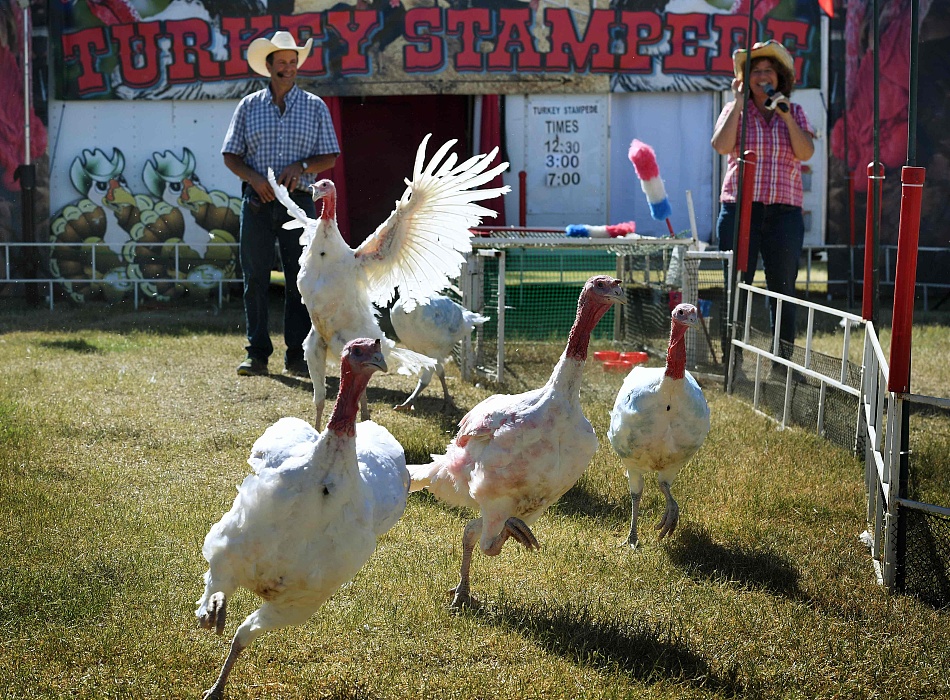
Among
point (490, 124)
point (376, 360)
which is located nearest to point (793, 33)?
point (490, 124)

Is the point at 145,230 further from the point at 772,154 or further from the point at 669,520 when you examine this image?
the point at 669,520

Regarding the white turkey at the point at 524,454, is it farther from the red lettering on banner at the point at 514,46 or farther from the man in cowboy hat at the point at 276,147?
the red lettering on banner at the point at 514,46

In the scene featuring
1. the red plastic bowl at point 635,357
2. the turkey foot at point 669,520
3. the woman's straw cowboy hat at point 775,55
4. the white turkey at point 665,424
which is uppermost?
the woman's straw cowboy hat at point 775,55

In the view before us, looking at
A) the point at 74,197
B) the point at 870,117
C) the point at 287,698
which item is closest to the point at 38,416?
the point at 287,698

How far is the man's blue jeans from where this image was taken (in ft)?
28.8

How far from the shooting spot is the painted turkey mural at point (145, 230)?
14562 millimetres

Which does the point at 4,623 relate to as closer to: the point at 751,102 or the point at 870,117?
the point at 751,102

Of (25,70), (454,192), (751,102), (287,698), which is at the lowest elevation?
(287,698)

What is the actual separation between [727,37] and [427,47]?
13.3ft

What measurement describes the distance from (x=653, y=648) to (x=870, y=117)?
1231 cm

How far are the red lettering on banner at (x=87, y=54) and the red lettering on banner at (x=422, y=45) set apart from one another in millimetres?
4130

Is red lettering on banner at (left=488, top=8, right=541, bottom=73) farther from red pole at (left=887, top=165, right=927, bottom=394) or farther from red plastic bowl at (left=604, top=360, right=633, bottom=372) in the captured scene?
red pole at (left=887, top=165, right=927, bottom=394)

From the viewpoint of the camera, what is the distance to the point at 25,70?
14.1 meters

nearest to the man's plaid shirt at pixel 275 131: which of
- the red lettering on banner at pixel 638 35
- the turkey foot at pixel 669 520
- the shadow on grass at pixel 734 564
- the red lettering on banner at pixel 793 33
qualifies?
the turkey foot at pixel 669 520
